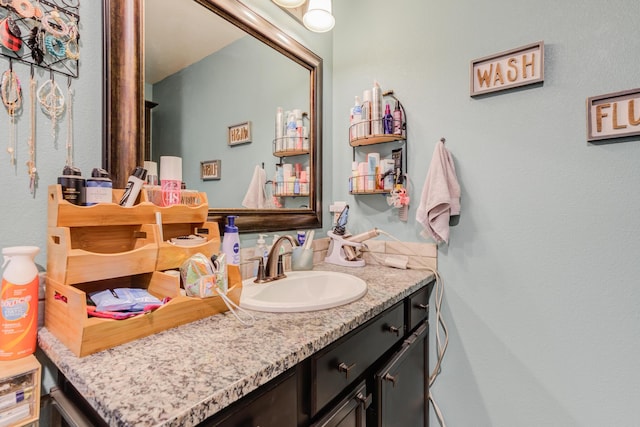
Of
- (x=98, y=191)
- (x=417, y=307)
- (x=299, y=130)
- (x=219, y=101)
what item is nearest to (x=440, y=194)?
(x=417, y=307)

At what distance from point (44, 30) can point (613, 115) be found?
1692mm

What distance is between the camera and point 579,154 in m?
1.08

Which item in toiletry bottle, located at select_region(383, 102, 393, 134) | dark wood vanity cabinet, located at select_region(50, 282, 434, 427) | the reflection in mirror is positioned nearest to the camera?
dark wood vanity cabinet, located at select_region(50, 282, 434, 427)

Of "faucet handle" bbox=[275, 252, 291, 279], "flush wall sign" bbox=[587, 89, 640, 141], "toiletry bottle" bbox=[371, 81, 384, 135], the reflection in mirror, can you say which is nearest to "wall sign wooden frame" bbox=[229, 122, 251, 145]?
the reflection in mirror

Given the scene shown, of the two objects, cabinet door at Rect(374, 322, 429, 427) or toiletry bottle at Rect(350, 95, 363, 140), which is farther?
toiletry bottle at Rect(350, 95, 363, 140)

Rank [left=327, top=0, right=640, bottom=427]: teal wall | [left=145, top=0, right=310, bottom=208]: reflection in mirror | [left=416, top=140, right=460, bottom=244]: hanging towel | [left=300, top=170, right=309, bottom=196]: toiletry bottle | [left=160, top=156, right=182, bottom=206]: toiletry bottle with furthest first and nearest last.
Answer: [left=300, top=170, right=309, bottom=196]: toiletry bottle → [left=416, top=140, right=460, bottom=244]: hanging towel → [left=327, top=0, right=640, bottom=427]: teal wall → [left=145, top=0, right=310, bottom=208]: reflection in mirror → [left=160, top=156, right=182, bottom=206]: toiletry bottle

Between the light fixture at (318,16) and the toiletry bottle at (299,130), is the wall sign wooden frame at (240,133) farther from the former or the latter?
the light fixture at (318,16)

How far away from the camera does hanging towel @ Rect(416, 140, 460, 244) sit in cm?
127

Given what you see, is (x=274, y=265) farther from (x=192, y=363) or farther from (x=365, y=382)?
(x=192, y=363)

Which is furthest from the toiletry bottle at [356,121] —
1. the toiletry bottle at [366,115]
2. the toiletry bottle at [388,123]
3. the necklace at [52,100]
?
the necklace at [52,100]

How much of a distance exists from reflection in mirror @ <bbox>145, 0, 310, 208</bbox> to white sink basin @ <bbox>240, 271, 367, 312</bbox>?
34cm

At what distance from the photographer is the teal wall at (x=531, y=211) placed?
1.03 meters

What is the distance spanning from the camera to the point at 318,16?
1.33 m

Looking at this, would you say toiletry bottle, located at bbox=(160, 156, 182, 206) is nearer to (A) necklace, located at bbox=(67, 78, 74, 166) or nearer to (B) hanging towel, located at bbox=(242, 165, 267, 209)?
(A) necklace, located at bbox=(67, 78, 74, 166)
